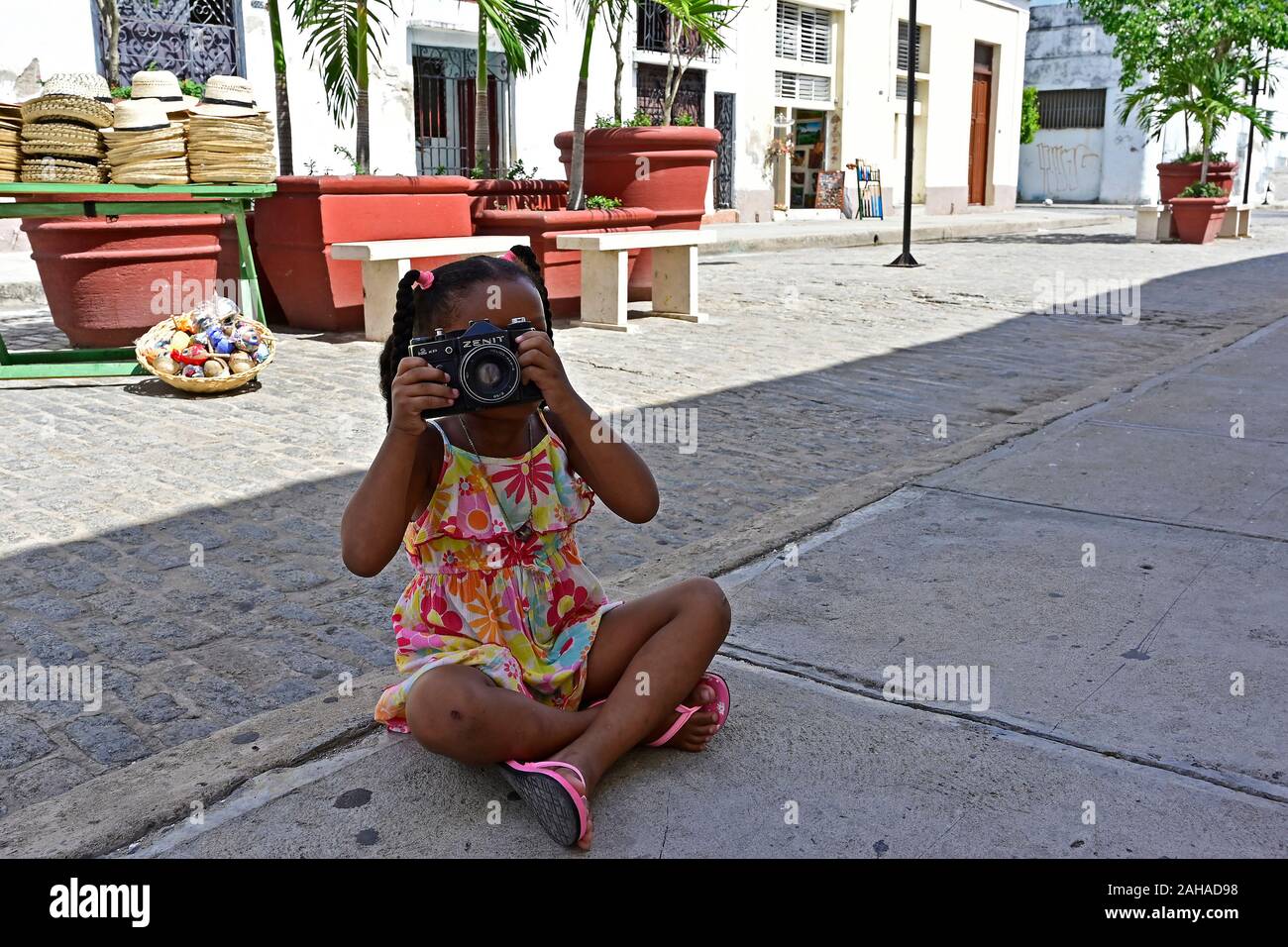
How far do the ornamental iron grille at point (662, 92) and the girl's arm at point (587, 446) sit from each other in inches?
638

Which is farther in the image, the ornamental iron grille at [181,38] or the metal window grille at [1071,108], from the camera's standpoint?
the metal window grille at [1071,108]

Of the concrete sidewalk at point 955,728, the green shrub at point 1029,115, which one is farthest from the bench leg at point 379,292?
the green shrub at point 1029,115

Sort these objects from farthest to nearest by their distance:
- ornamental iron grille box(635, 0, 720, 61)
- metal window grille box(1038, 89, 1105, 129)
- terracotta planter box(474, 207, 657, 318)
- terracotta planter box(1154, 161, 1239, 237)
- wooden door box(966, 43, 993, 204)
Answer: metal window grille box(1038, 89, 1105, 129) < wooden door box(966, 43, 993, 204) < ornamental iron grille box(635, 0, 720, 61) < terracotta planter box(1154, 161, 1239, 237) < terracotta planter box(474, 207, 657, 318)

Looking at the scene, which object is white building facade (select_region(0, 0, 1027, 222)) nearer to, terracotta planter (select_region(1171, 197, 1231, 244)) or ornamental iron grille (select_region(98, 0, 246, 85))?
ornamental iron grille (select_region(98, 0, 246, 85))

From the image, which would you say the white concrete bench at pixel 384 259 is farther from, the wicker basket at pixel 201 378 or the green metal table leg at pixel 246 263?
the wicker basket at pixel 201 378

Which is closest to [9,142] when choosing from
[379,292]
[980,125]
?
[379,292]

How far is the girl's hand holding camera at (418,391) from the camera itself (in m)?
2.07

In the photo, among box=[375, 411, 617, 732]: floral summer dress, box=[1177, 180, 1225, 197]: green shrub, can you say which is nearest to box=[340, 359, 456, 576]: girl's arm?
box=[375, 411, 617, 732]: floral summer dress

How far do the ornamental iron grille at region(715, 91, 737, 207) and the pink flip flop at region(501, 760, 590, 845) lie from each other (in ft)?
61.0

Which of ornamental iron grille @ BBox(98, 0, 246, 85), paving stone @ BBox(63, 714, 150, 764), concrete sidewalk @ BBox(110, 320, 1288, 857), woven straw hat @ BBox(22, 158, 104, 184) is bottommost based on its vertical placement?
paving stone @ BBox(63, 714, 150, 764)

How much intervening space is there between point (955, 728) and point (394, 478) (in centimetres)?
118

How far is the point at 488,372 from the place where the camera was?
6.84 ft

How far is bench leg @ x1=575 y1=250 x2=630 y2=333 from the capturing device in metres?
8.15
